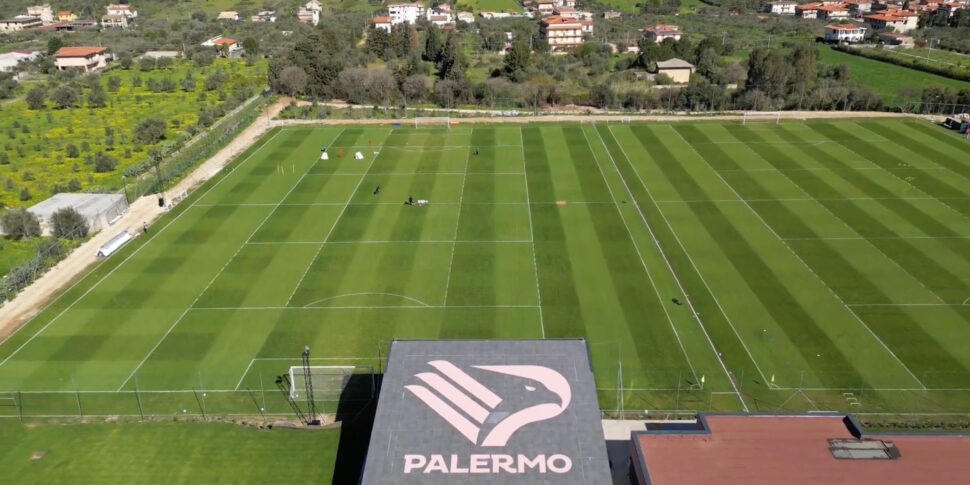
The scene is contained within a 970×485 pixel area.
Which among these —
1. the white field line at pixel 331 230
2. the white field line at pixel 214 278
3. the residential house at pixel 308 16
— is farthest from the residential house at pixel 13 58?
the white field line at pixel 331 230

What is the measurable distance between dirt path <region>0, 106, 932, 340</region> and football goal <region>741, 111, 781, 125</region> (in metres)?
1.10

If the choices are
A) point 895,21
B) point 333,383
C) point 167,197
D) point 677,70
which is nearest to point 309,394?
point 333,383

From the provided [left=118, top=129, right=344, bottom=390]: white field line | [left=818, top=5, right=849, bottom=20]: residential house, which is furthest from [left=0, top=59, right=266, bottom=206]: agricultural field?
[left=818, top=5, right=849, bottom=20]: residential house

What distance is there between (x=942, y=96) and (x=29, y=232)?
103105 millimetres

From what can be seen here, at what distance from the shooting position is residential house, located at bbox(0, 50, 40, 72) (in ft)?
436

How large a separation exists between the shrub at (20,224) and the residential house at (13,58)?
9666cm

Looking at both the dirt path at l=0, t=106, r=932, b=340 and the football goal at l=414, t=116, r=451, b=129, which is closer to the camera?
the dirt path at l=0, t=106, r=932, b=340

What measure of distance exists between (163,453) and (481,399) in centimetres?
1505

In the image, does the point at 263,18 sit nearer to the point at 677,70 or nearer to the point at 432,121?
the point at 432,121

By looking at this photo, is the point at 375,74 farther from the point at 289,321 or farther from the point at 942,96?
the point at 942,96

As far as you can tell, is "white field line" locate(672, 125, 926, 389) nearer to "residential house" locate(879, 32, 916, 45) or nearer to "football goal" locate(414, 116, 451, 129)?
"football goal" locate(414, 116, 451, 129)

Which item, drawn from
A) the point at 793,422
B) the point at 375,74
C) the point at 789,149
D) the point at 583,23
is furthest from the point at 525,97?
the point at 793,422

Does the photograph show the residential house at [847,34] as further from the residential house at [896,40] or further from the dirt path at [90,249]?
the dirt path at [90,249]

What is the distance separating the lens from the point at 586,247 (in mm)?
51844
